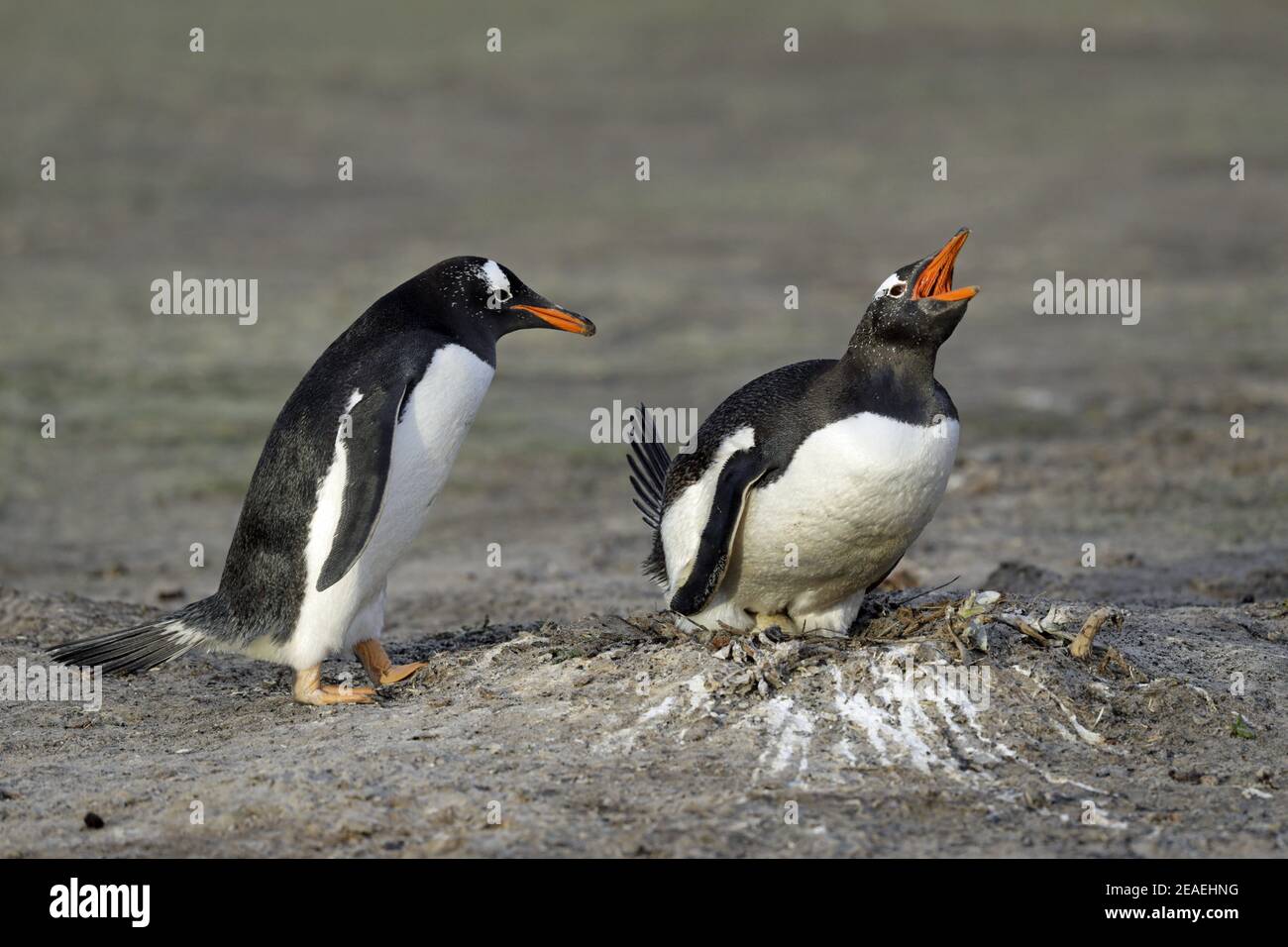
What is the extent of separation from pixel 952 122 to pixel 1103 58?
4.82 m

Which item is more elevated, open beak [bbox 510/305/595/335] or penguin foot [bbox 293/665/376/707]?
open beak [bbox 510/305/595/335]

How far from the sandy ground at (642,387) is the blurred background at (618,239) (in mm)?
76

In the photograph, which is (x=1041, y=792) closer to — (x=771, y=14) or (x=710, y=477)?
(x=710, y=477)

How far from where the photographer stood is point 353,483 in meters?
5.43

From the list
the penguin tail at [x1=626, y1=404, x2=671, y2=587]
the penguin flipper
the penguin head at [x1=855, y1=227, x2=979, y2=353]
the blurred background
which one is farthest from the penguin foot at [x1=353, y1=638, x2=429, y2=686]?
the penguin head at [x1=855, y1=227, x2=979, y2=353]

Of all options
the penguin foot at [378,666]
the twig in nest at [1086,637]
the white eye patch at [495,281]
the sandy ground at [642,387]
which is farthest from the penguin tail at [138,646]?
the twig in nest at [1086,637]

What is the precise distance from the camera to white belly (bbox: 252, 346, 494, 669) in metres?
5.54

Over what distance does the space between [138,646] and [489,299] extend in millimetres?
1791

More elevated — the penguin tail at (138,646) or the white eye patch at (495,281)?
the white eye patch at (495,281)

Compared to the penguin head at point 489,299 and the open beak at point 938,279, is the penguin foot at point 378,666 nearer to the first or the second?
the penguin head at point 489,299

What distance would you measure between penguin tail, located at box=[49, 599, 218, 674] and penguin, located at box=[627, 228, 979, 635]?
5.97 ft

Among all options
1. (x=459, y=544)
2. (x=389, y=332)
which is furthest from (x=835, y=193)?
(x=389, y=332)

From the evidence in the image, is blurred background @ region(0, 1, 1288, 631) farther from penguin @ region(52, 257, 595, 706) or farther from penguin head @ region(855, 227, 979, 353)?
penguin head @ region(855, 227, 979, 353)

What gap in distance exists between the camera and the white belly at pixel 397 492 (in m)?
5.54
